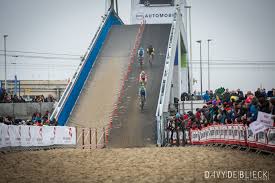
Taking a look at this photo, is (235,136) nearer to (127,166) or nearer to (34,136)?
(127,166)

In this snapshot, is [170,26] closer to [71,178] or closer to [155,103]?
[155,103]

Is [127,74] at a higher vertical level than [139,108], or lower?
higher

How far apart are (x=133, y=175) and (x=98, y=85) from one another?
2626cm

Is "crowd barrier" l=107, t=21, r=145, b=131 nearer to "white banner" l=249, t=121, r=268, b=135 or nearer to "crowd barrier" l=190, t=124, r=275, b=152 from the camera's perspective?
"crowd barrier" l=190, t=124, r=275, b=152

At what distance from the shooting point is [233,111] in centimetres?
2491

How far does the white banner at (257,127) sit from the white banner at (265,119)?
0.19 meters

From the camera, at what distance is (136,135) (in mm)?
34625

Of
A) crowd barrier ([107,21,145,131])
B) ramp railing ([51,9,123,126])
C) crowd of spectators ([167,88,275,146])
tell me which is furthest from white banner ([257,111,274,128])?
ramp railing ([51,9,123,126])

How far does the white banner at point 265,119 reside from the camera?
18219 mm

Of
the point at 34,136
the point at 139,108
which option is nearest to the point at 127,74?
the point at 139,108

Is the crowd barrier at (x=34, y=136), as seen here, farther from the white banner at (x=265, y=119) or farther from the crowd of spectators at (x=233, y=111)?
the white banner at (x=265, y=119)

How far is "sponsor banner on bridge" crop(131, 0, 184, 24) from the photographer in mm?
59750

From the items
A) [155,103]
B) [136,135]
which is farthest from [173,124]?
[155,103]

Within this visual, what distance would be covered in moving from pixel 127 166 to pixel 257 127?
15.2 feet
